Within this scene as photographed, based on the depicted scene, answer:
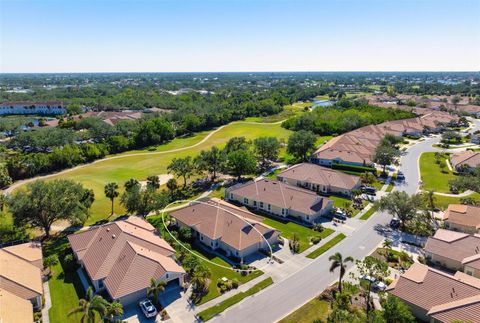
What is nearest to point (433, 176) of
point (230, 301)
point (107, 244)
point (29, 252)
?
point (230, 301)

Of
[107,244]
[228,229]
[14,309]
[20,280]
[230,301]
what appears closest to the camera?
[14,309]

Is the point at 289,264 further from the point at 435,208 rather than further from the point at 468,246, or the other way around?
the point at 435,208

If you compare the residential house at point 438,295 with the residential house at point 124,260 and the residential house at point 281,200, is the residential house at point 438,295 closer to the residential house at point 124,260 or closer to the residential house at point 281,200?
the residential house at point 281,200

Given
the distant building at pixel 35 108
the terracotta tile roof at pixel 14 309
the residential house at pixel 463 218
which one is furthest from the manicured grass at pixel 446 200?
the distant building at pixel 35 108

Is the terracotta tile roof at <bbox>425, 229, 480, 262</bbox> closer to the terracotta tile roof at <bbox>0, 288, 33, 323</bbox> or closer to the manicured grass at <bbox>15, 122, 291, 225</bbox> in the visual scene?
the terracotta tile roof at <bbox>0, 288, 33, 323</bbox>

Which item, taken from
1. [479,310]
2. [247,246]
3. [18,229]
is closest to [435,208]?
[479,310]

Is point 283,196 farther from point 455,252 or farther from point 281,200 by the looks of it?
point 455,252
